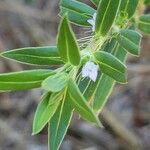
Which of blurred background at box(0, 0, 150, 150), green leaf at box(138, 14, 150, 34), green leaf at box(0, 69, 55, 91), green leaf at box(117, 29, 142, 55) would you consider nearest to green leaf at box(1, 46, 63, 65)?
green leaf at box(0, 69, 55, 91)

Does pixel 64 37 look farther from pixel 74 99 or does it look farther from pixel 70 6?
pixel 70 6

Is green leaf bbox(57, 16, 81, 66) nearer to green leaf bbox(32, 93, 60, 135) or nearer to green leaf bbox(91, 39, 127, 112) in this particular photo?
green leaf bbox(32, 93, 60, 135)

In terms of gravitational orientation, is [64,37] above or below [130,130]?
above

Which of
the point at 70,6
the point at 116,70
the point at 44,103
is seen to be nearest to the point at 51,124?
the point at 44,103

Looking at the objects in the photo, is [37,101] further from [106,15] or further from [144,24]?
[106,15]

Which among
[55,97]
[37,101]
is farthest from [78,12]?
[37,101]

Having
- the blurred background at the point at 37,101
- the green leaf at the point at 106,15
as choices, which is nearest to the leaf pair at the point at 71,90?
the green leaf at the point at 106,15

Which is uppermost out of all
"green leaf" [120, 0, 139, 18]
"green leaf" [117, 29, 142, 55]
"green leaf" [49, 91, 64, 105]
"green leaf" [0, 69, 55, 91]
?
"green leaf" [120, 0, 139, 18]
